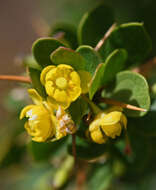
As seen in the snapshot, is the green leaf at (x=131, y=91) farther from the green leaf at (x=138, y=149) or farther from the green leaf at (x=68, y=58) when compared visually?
the green leaf at (x=138, y=149)

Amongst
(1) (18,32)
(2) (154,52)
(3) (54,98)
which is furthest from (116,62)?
(1) (18,32)

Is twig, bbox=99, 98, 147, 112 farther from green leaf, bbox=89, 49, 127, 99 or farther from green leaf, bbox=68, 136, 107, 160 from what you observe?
green leaf, bbox=68, 136, 107, 160

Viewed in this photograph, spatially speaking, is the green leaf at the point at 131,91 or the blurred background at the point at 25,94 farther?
the blurred background at the point at 25,94

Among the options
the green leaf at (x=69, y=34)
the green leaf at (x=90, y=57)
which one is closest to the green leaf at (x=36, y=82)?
the green leaf at (x=90, y=57)

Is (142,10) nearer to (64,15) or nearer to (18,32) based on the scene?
(64,15)

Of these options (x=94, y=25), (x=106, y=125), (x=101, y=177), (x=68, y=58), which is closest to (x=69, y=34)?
(x=94, y=25)
